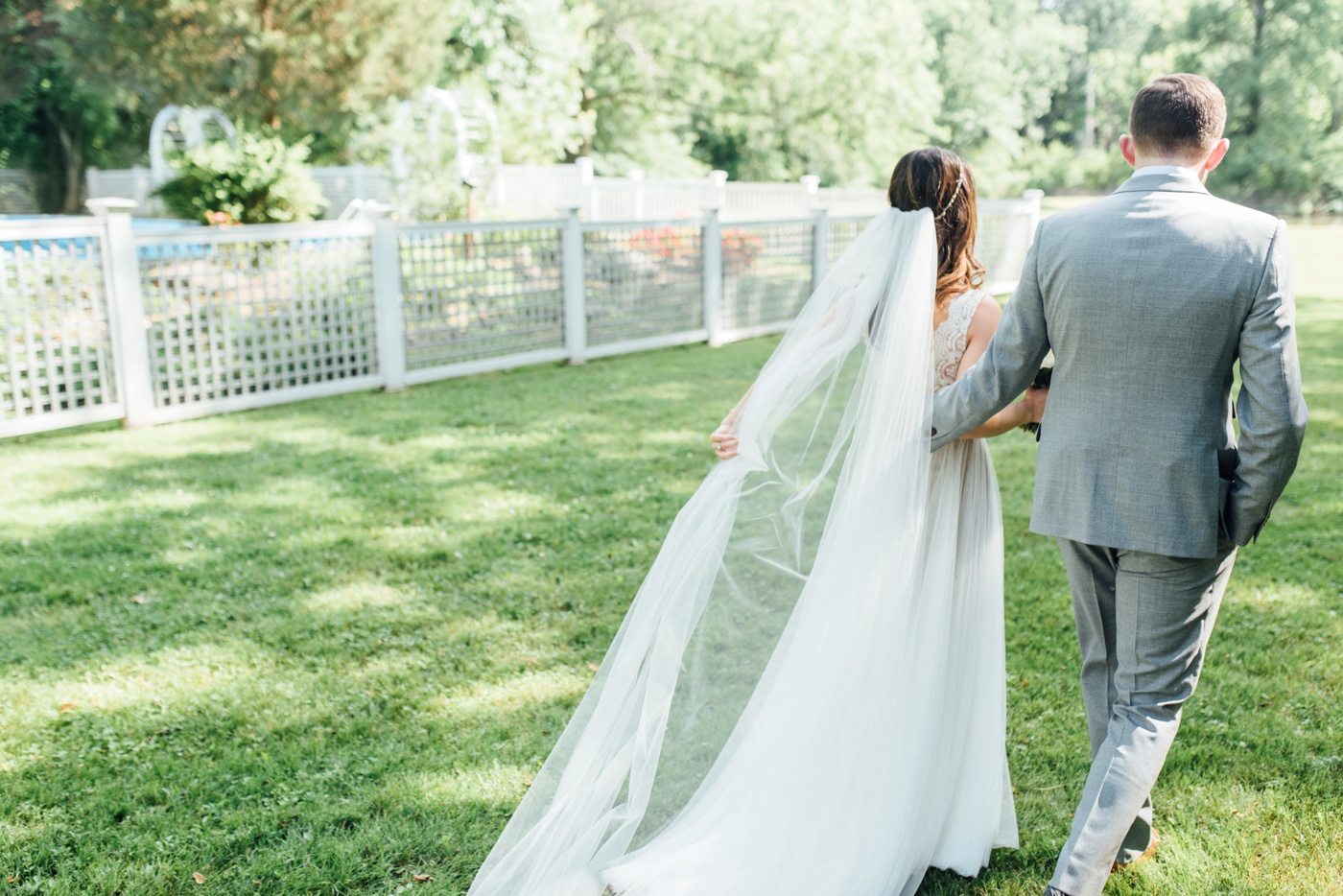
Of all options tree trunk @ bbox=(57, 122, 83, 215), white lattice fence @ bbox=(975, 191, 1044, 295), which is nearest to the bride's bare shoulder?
white lattice fence @ bbox=(975, 191, 1044, 295)

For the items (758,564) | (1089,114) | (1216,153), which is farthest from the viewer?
(1089,114)

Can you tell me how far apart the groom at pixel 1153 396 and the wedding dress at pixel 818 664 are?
28 centimetres

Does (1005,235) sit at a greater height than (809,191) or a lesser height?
lesser

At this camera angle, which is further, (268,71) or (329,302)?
(268,71)

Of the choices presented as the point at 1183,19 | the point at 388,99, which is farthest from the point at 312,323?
the point at 1183,19

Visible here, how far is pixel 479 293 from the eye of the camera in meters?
9.37

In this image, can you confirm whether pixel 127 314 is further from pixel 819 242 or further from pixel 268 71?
pixel 268 71

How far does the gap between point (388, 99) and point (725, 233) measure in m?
9.65

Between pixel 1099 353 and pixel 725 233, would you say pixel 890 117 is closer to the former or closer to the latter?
pixel 725 233

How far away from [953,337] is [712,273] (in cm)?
911

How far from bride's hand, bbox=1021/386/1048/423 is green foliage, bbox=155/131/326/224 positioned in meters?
10.4

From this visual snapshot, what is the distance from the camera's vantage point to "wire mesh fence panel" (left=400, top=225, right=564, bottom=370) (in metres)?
8.99

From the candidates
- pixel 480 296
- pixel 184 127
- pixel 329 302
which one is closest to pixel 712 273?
pixel 480 296

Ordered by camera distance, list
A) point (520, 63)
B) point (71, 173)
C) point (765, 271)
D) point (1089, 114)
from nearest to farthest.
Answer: point (765, 271) < point (520, 63) < point (71, 173) < point (1089, 114)
